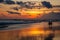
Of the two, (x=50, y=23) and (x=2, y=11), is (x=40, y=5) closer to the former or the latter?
(x=50, y=23)

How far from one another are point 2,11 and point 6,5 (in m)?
0.45

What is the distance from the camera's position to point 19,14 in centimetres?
1200

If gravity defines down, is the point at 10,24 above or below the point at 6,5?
below

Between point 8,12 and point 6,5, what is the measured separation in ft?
1.60

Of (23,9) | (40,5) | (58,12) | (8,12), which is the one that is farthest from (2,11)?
(58,12)

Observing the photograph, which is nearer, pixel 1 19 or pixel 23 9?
pixel 1 19

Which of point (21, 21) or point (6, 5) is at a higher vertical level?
point (6, 5)

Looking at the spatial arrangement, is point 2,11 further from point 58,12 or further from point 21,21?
point 58,12

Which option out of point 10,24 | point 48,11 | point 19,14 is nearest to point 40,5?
point 48,11

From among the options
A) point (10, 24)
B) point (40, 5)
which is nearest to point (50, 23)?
point (40, 5)

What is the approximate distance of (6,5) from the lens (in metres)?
12.1

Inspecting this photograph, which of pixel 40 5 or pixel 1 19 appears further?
pixel 40 5

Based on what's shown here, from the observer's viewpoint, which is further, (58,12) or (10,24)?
(58,12)

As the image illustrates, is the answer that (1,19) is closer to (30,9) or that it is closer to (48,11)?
(30,9)
